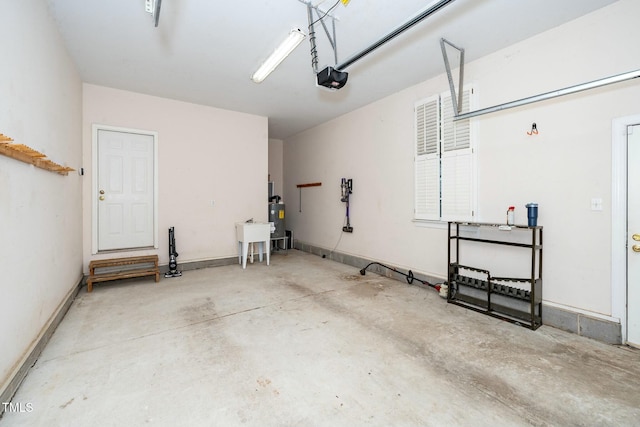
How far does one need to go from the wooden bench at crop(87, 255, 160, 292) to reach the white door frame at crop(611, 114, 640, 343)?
5619mm

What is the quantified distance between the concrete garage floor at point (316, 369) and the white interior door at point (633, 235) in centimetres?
25

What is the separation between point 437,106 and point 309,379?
12.4ft

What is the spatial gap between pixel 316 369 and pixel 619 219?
3.01m

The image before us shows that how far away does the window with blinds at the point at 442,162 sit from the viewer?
12.0 feet

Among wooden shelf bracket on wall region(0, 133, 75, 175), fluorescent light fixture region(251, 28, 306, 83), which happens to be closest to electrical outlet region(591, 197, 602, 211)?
fluorescent light fixture region(251, 28, 306, 83)

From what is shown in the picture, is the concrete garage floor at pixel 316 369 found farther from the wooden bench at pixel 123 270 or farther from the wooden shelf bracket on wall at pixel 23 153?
the wooden shelf bracket on wall at pixel 23 153

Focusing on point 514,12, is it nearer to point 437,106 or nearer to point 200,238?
point 437,106

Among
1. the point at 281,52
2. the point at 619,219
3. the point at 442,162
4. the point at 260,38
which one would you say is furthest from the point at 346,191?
the point at 619,219

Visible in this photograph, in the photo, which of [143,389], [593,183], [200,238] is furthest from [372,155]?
[143,389]

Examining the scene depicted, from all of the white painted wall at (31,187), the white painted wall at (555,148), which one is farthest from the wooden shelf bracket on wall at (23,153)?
the white painted wall at (555,148)

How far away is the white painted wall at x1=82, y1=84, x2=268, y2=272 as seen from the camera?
4.52 meters

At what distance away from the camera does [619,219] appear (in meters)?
2.54

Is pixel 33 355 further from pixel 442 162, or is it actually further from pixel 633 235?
pixel 633 235

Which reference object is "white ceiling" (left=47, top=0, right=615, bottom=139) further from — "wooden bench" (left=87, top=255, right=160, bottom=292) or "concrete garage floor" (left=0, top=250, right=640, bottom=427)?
"concrete garage floor" (left=0, top=250, right=640, bottom=427)
